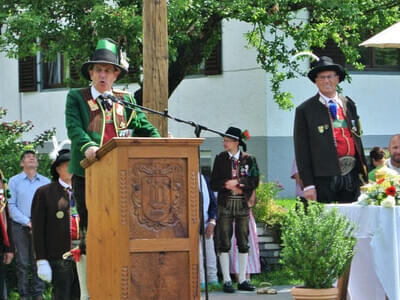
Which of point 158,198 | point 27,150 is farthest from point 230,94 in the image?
A: point 158,198

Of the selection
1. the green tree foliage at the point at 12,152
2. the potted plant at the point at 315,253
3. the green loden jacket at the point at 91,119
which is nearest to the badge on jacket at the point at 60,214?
the green loden jacket at the point at 91,119

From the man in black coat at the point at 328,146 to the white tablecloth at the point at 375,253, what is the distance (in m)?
0.86

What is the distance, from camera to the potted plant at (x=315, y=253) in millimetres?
8344

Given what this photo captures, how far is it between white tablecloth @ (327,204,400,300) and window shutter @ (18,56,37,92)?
17.3 metres

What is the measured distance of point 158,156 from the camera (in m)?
7.48

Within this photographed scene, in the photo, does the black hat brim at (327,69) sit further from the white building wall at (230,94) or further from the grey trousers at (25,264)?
the white building wall at (230,94)

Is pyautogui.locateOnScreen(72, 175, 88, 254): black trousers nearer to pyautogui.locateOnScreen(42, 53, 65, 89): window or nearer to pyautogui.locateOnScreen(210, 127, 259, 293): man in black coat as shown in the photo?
pyautogui.locateOnScreen(210, 127, 259, 293): man in black coat

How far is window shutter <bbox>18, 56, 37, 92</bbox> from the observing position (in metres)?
25.9

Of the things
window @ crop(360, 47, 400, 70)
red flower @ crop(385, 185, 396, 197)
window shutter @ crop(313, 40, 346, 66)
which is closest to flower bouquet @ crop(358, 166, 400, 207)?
red flower @ crop(385, 185, 396, 197)

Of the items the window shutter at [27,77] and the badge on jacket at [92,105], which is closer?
the badge on jacket at [92,105]

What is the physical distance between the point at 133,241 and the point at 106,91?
6.11ft

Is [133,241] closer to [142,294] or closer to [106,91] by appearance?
[142,294]

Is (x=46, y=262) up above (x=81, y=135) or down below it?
below

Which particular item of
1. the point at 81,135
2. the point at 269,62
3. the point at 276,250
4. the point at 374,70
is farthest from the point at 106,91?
the point at 374,70
